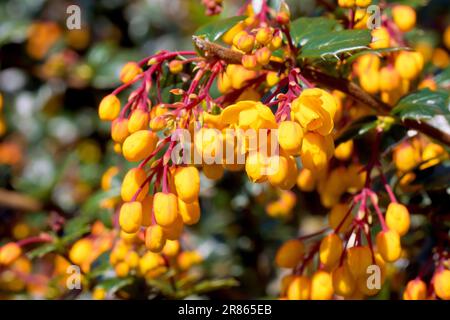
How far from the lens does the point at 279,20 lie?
1062 millimetres

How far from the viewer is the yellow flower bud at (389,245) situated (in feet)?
3.94

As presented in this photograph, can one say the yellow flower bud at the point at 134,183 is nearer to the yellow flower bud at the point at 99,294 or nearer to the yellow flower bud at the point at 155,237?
the yellow flower bud at the point at 155,237

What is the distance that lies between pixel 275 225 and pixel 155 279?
71 cm

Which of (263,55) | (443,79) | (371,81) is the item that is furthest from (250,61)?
(443,79)

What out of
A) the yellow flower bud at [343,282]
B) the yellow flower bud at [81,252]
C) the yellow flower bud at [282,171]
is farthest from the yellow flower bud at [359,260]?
the yellow flower bud at [81,252]

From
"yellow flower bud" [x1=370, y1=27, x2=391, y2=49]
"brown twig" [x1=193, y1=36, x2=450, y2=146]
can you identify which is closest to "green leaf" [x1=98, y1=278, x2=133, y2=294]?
"brown twig" [x1=193, y1=36, x2=450, y2=146]

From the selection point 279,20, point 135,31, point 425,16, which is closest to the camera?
point 279,20

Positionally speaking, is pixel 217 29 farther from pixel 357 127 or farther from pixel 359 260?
pixel 359 260

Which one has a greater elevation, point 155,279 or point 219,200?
point 219,200

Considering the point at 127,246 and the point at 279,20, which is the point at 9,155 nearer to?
the point at 127,246

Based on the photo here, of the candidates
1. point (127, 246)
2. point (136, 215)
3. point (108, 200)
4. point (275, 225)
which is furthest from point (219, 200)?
point (136, 215)

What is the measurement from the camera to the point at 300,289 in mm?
1307

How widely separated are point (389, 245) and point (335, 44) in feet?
1.18

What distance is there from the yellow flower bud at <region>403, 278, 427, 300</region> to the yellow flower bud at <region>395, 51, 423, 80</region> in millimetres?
403
